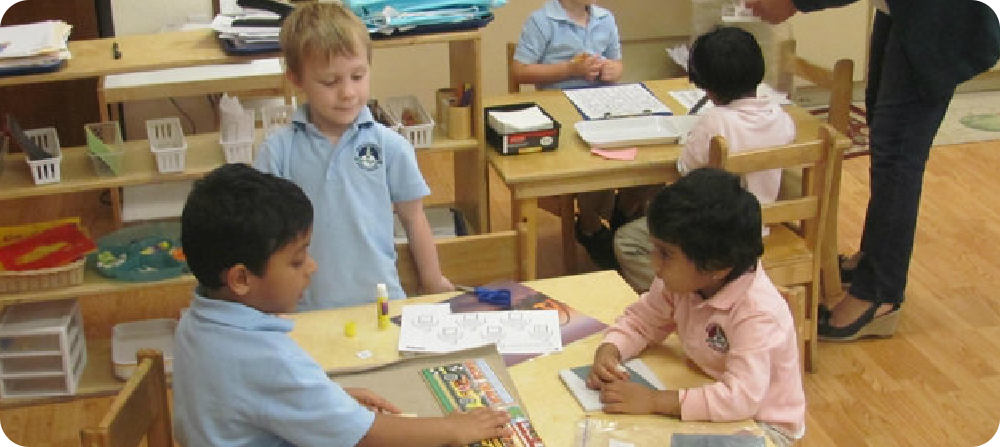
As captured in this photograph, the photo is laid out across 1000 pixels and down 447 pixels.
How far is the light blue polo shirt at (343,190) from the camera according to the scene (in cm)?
253

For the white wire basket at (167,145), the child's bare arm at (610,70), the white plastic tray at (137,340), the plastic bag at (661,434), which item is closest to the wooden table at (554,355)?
the plastic bag at (661,434)

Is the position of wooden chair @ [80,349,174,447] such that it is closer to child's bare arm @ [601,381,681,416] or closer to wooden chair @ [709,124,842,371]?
child's bare arm @ [601,381,681,416]

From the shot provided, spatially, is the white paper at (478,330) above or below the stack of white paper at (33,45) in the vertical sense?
below

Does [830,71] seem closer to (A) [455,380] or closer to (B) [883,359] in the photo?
(B) [883,359]

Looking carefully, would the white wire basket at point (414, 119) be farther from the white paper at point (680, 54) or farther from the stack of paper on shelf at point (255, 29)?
the white paper at point (680, 54)

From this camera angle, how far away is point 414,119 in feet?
11.3

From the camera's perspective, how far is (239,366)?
165cm

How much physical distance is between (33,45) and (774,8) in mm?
2180

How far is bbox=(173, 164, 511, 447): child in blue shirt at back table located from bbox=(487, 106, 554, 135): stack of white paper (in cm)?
164

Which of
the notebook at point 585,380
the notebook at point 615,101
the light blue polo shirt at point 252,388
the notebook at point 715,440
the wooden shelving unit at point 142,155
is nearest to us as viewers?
the light blue polo shirt at point 252,388

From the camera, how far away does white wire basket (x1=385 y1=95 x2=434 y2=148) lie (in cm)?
335

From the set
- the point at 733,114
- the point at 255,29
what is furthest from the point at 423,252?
the point at 733,114

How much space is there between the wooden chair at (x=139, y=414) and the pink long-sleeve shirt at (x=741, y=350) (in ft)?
2.51

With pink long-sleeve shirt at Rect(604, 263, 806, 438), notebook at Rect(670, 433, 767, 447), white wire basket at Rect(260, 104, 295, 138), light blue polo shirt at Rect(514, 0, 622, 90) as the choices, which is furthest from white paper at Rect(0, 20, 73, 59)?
notebook at Rect(670, 433, 767, 447)
